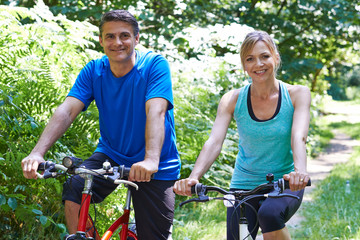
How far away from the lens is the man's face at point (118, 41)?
331 cm

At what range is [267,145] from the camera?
128 inches

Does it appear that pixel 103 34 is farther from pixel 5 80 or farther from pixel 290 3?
pixel 290 3

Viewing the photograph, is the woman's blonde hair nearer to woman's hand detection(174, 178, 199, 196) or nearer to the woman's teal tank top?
the woman's teal tank top

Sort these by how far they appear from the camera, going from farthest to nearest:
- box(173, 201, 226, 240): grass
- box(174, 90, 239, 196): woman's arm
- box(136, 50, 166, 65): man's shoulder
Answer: box(173, 201, 226, 240): grass, box(136, 50, 166, 65): man's shoulder, box(174, 90, 239, 196): woman's arm

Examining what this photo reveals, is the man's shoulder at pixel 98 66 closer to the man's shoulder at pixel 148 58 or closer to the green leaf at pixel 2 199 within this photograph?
the man's shoulder at pixel 148 58

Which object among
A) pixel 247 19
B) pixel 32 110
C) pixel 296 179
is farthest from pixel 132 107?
pixel 247 19

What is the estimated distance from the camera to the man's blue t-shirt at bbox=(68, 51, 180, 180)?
3.32 meters

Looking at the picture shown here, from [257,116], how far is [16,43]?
117 inches

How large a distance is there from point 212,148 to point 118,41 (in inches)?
35.3

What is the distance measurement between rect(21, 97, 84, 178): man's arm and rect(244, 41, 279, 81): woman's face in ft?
3.70

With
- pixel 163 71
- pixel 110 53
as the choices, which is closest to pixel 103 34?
pixel 110 53

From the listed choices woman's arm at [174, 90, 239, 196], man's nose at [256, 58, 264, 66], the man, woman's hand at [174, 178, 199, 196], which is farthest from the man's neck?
woman's hand at [174, 178, 199, 196]

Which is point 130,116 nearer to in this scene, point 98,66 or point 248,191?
point 98,66

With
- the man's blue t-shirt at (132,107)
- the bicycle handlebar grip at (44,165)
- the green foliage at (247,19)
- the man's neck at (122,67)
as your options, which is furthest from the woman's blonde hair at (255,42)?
the green foliage at (247,19)
